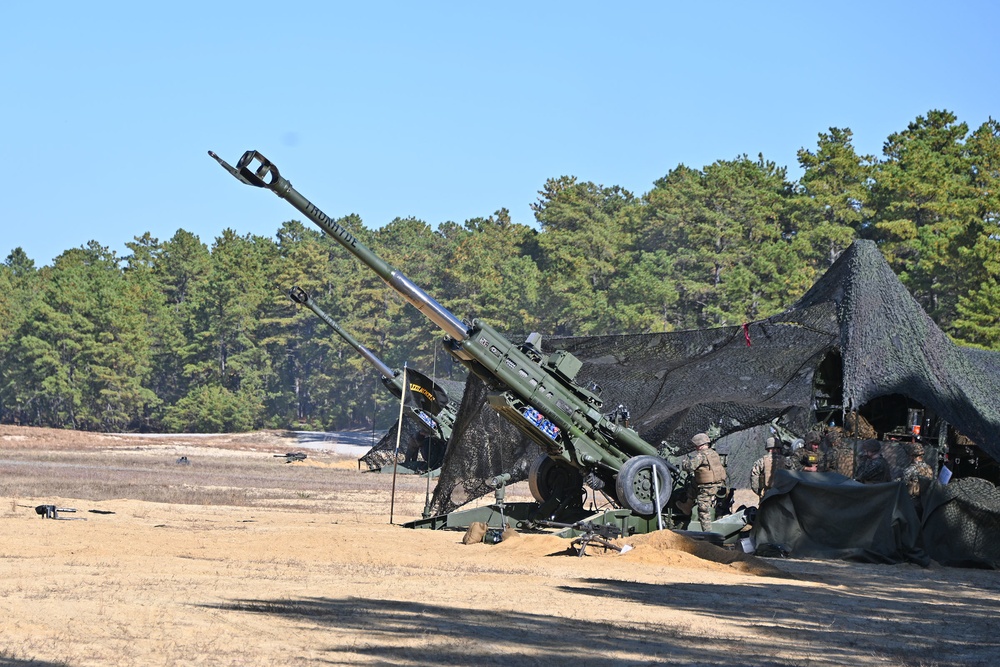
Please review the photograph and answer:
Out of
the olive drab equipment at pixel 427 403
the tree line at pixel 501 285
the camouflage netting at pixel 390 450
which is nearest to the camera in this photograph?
the olive drab equipment at pixel 427 403

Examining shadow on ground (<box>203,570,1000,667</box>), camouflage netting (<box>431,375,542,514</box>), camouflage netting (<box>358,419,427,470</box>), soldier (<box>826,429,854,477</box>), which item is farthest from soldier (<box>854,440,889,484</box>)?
camouflage netting (<box>358,419,427,470</box>)

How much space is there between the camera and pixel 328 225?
1919cm

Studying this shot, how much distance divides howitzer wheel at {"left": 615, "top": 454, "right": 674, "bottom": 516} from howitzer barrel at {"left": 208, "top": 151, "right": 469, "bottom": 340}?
2.88 meters

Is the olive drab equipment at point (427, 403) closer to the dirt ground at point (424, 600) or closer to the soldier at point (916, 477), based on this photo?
the dirt ground at point (424, 600)

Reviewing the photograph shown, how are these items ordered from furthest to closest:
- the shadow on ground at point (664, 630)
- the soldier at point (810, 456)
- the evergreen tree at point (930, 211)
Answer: the evergreen tree at point (930, 211), the soldier at point (810, 456), the shadow on ground at point (664, 630)

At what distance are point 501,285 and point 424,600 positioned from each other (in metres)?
75.3

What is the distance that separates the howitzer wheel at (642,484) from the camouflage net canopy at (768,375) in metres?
1.31

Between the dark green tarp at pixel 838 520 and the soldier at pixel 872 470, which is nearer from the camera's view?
the dark green tarp at pixel 838 520

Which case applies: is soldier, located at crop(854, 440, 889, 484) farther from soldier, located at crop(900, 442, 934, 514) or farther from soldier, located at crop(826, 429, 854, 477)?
soldier, located at crop(826, 429, 854, 477)

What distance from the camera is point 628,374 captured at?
73.8 ft

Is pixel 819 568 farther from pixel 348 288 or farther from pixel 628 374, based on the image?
pixel 348 288

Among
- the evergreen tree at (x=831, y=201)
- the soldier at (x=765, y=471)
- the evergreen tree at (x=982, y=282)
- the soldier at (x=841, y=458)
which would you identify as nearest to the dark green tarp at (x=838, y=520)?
the soldier at (x=765, y=471)

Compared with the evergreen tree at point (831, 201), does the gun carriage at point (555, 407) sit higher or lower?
lower

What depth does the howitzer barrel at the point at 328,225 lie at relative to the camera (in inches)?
711
